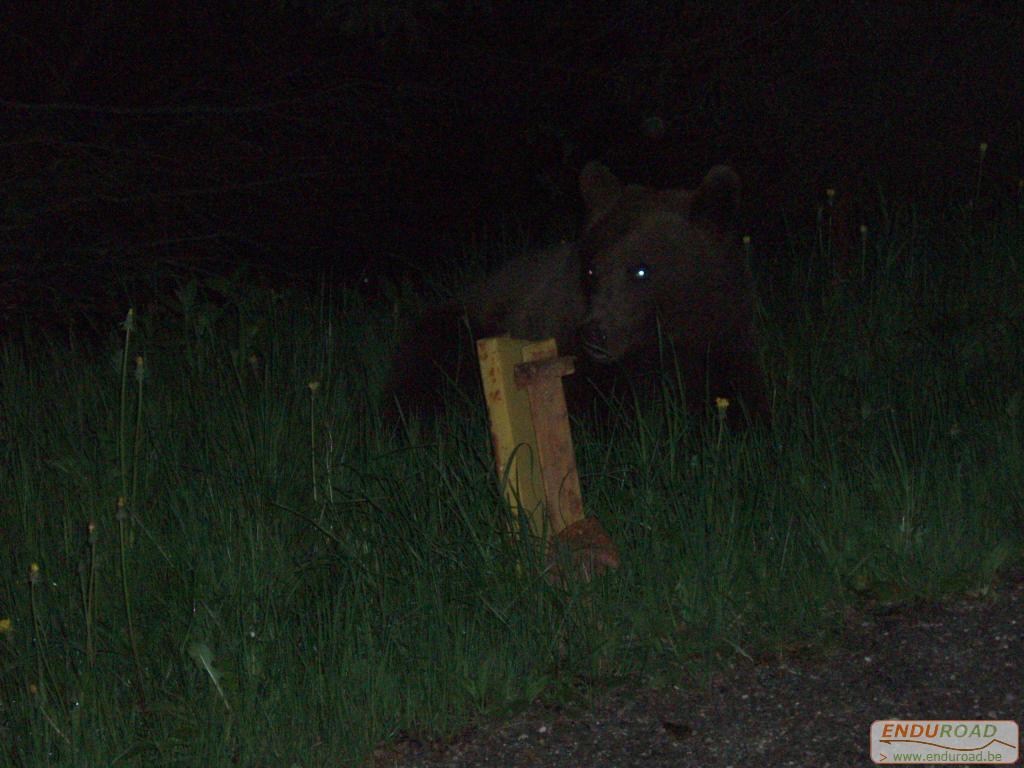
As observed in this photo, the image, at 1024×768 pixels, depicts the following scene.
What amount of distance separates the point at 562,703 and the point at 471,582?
0.53m

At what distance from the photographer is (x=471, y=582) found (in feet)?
11.5

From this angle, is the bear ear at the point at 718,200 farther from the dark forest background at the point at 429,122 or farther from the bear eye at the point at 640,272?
the dark forest background at the point at 429,122

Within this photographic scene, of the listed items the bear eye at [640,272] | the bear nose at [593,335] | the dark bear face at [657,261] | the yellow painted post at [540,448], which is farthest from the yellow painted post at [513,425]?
the bear eye at [640,272]

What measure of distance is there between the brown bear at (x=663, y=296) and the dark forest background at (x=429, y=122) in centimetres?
198

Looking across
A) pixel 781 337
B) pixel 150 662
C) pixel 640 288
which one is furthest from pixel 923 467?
pixel 150 662

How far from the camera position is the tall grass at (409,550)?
3.05 meters

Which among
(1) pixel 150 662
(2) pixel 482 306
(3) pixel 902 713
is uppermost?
(2) pixel 482 306

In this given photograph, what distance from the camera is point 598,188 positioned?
5172 mm

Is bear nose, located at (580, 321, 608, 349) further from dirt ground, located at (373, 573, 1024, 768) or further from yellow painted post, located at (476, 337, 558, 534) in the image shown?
dirt ground, located at (373, 573, 1024, 768)

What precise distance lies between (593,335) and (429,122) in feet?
16.1

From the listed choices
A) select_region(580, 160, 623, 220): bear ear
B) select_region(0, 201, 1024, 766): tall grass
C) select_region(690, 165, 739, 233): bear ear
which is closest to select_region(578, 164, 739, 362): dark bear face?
select_region(690, 165, 739, 233): bear ear

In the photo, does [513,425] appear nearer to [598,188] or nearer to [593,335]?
[593,335]

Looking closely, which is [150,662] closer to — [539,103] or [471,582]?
[471,582]

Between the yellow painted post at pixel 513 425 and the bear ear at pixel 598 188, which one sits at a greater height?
the bear ear at pixel 598 188
